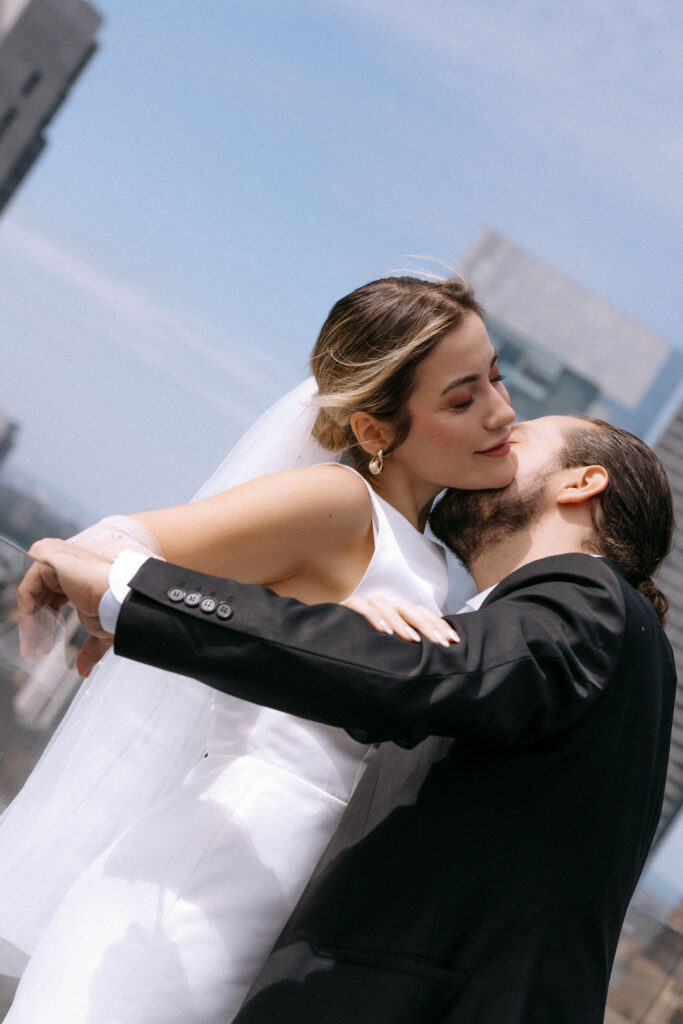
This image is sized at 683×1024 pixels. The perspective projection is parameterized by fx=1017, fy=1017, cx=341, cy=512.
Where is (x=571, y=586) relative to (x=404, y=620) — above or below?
above

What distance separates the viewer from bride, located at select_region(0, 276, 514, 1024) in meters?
2.14

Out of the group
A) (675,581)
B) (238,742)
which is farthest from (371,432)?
(675,581)

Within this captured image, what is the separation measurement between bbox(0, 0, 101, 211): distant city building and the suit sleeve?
10256cm

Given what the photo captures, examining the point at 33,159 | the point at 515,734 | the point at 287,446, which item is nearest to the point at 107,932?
the point at 515,734

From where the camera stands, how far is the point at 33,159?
102 m

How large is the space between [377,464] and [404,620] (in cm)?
103

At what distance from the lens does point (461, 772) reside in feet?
6.69

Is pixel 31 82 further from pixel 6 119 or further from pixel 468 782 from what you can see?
pixel 468 782

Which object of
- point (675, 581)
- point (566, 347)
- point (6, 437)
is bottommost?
point (6, 437)

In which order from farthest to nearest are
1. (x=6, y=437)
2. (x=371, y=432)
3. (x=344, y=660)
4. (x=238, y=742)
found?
(x=6, y=437)
(x=371, y=432)
(x=238, y=742)
(x=344, y=660)

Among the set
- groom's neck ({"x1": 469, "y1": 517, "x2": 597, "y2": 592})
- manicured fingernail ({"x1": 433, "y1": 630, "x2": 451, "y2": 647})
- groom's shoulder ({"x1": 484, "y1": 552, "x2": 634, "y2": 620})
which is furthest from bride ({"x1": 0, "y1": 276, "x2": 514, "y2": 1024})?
groom's shoulder ({"x1": 484, "y1": 552, "x2": 634, "y2": 620})

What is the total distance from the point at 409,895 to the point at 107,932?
66 centimetres

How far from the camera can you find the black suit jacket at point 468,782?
1.74 meters

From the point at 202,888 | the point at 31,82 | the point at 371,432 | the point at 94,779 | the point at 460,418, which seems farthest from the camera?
the point at 31,82
